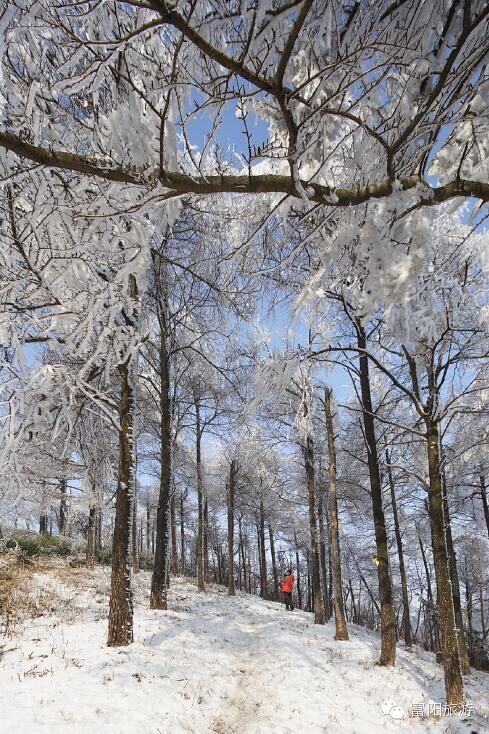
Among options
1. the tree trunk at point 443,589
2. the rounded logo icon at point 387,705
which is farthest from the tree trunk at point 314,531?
the rounded logo icon at point 387,705

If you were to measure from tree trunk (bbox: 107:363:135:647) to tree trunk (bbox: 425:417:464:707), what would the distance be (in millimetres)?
4517

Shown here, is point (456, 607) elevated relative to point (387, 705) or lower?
lower

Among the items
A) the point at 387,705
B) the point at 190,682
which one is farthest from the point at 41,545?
the point at 387,705

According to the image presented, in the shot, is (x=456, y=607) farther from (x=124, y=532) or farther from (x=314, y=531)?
(x=124, y=532)

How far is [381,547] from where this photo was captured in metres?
7.80

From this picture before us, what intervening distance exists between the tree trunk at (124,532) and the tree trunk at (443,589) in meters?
4.52

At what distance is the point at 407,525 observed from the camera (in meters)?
19.7

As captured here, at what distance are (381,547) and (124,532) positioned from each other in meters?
4.96

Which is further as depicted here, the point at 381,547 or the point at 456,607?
the point at 456,607

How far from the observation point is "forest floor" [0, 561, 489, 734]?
4.03m

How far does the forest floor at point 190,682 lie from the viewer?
13.2 feet

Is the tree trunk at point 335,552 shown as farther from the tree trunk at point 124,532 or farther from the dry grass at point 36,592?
the dry grass at point 36,592

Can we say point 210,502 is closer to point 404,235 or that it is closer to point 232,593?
point 232,593

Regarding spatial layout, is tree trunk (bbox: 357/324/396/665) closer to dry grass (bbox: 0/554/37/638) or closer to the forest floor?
the forest floor
